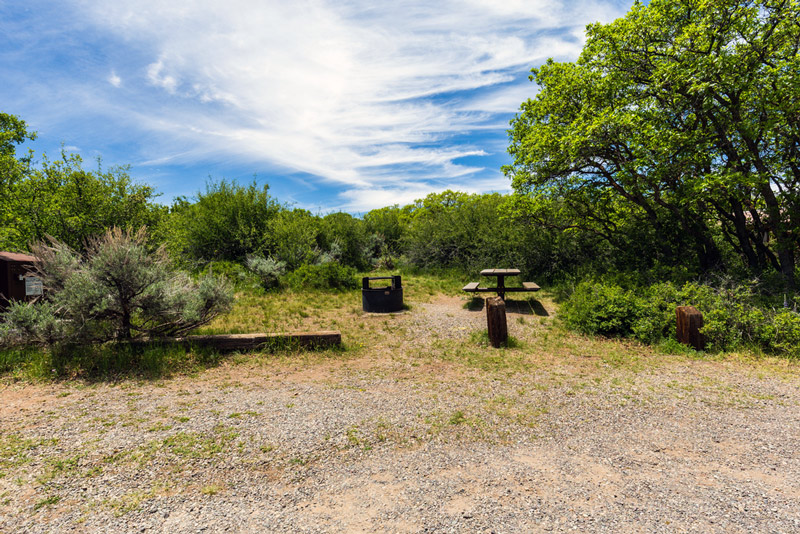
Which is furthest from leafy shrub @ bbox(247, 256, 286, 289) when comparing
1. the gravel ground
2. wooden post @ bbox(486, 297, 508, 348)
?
wooden post @ bbox(486, 297, 508, 348)

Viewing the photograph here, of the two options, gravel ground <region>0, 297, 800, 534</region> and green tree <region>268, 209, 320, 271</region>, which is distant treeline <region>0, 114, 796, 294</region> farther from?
gravel ground <region>0, 297, 800, 534</region>

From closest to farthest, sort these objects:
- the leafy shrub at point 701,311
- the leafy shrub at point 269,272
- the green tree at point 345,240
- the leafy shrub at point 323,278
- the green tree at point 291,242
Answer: the leafy shrub at point 701,311 < the leafy shrub at point 323,278 < the leafy shrub at point 269,272 < the green tree at point 291,242 < the green tree at point 345,240

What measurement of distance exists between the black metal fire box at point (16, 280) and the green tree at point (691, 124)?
10.2m

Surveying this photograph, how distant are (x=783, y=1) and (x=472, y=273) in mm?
9751

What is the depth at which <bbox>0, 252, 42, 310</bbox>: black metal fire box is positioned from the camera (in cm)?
550

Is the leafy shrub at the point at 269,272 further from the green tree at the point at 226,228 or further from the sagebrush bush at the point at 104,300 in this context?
the sagebrush bush at the point at 104,300

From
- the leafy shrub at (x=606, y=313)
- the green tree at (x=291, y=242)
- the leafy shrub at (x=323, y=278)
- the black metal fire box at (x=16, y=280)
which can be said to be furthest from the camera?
the green tree at (x=291, y=242)

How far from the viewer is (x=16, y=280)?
562 centimetres

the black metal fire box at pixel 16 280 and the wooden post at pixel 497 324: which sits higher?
the black metal fire box at pixel 16 280

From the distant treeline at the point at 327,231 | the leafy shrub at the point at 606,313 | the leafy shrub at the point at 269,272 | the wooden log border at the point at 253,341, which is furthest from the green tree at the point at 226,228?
the leafy shrub at the point at 606,313

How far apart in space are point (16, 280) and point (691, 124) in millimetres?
12740

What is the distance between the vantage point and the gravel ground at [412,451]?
2131 mm

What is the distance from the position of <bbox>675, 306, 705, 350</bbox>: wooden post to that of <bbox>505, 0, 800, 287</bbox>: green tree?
9.11 feet

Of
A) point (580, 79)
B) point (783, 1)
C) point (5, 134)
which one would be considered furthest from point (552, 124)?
point (5, 134)
